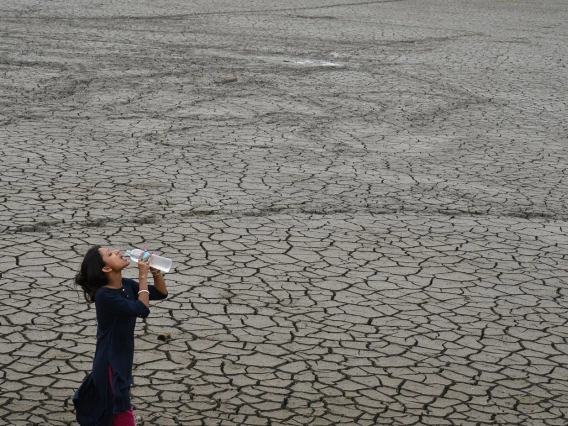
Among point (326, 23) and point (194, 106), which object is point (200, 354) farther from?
point (326, 23)

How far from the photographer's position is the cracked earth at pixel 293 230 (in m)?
5.34

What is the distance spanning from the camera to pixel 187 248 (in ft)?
24.7

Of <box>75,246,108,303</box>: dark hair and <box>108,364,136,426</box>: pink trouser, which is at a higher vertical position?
<box>75,246,108,303</box>: dark hair

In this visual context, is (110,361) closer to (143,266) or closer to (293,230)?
(143,266)

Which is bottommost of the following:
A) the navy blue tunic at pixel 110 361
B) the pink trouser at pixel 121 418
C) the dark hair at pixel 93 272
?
the pink trouser at pixel 121 418

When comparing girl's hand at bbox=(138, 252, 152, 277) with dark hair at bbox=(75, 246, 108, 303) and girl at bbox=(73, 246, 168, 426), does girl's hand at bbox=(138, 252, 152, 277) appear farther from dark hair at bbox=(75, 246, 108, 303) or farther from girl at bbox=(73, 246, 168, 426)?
dark hair at bbox=(75, 246, 108, 303)

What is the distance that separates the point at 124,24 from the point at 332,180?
42.5 feet

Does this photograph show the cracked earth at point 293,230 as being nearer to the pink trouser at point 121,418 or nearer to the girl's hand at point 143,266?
the pink trouser at point 121,418

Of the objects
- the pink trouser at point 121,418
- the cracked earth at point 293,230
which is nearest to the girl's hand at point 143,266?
the pink trouser at point 121,418

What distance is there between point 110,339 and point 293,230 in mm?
4070

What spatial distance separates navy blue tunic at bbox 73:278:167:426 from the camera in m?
4.07

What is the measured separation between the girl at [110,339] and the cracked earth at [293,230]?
2.47 ft

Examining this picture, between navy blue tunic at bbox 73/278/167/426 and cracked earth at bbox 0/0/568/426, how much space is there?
75 centimetres

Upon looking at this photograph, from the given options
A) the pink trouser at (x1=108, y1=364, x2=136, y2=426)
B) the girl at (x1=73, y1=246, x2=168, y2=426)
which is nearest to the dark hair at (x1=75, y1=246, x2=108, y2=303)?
the girl at (x1=73, y1=246, x2=168, y2=426)
